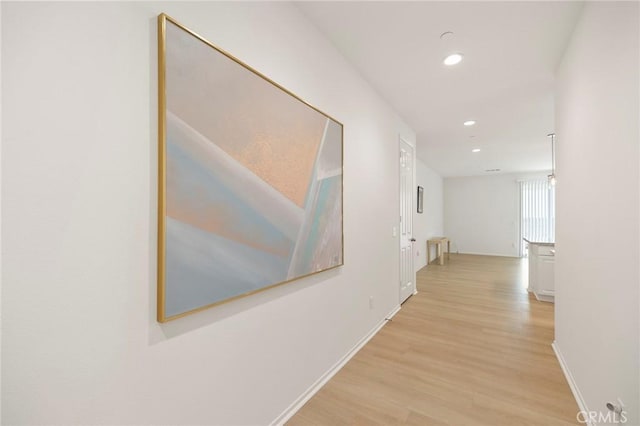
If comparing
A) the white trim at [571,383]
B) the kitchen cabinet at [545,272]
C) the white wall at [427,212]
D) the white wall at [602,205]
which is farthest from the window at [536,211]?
the white wall at [602,205]

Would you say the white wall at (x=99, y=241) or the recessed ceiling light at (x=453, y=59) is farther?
the recessed ceiling light at (x=453, y=59)

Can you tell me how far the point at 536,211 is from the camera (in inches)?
326

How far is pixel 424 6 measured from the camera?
5.79 feet

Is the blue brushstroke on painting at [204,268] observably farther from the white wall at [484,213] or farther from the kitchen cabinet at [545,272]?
the white wall at [484,213]

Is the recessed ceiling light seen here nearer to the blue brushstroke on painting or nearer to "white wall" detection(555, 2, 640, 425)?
"white wall" detection(555, 2, 640, 425)

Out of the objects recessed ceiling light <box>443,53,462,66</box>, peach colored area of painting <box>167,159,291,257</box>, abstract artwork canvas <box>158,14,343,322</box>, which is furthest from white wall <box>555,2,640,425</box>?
peach colored area of painting <box>167,159,291,257</box>

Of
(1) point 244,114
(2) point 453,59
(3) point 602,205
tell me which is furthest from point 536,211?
(1) point 244,114

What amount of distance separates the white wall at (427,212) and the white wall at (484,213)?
1.59 ft

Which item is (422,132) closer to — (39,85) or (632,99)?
(632,99)

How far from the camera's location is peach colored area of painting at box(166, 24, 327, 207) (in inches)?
44.1

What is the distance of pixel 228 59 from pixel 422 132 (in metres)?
3.84

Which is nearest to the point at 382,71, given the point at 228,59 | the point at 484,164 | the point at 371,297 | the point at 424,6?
the point at 424,6

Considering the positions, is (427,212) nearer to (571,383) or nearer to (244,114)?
(571,383)

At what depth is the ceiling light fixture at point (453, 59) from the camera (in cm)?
232
